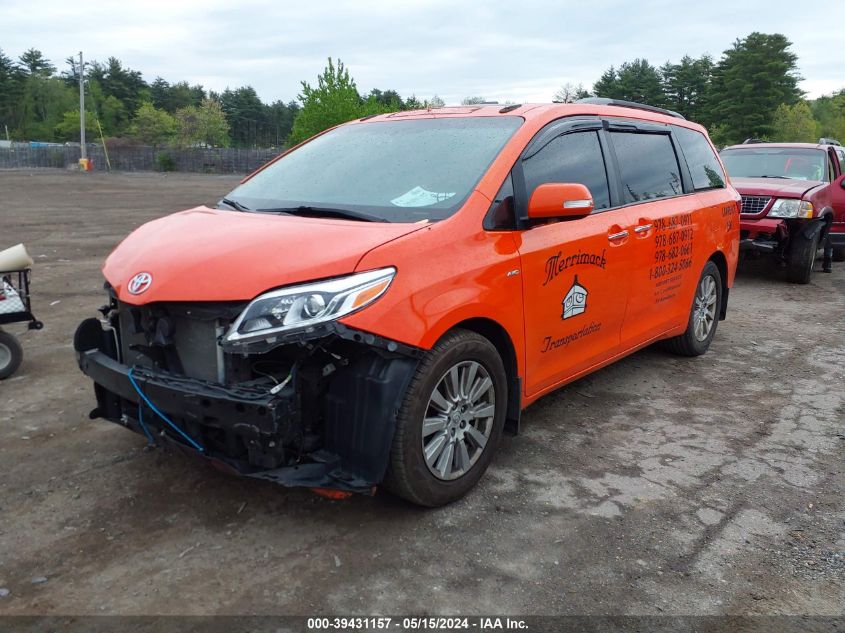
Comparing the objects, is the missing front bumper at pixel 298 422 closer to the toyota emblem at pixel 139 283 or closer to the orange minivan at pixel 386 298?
the orange minivan at pixel 386 298

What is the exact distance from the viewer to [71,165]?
58.0 meters

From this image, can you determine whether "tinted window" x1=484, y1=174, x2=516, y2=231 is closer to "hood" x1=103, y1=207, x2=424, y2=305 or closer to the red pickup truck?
"hood" x1=103, y1=207, x2=424, y2=305

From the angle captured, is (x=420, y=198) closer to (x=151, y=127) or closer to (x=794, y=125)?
(x=794, y=125)

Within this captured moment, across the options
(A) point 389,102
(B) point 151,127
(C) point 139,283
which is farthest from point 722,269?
(B) point 151,127

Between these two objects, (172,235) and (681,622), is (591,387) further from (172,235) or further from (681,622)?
(172,235)

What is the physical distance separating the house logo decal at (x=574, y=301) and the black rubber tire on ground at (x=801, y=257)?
6.87m

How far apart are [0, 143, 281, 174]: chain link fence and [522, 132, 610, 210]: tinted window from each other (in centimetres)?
5128

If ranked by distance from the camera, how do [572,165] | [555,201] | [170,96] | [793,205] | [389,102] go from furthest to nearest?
1. [170,96]
2. [389,102]
3. [793,205]
4. [572,165]
5. [555,201]

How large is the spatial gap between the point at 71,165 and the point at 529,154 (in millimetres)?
62417

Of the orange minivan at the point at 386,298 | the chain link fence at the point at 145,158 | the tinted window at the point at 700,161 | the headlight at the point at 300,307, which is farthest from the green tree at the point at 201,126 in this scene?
the headlight at the point at 300,307

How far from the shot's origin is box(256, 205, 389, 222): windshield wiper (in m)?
3.44

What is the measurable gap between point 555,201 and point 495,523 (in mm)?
1566

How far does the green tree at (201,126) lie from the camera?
3456 inches

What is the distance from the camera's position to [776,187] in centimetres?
971
